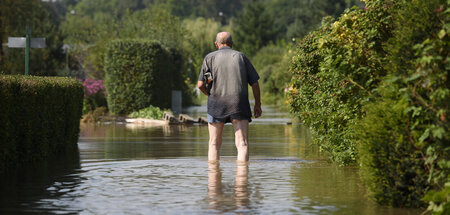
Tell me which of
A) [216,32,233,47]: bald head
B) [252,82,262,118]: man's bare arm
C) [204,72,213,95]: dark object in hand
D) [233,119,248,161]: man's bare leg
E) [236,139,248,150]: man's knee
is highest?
[216,32,233,47]: bald head

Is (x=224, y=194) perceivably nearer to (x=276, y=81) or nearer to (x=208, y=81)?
(x=208, y=81)

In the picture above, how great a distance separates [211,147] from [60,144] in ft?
11.6

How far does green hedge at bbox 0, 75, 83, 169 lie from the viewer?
11648mm

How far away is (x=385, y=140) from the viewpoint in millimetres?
7914

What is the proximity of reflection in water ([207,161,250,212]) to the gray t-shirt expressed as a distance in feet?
2.64

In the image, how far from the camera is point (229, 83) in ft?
39.3

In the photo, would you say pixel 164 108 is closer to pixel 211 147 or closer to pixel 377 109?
pixel 211 147

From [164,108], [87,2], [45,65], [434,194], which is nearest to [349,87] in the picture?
[434,194]

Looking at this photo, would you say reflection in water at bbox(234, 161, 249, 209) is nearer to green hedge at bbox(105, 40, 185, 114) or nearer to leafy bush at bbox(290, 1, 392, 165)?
leafy bush at bbox(290, 1, 392, 165)

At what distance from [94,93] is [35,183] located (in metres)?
24.6

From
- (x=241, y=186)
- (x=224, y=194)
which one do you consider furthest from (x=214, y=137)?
(x=224, y=194)

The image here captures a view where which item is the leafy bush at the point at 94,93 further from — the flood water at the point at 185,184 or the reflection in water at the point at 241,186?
the reflection in water at the point at 241,186

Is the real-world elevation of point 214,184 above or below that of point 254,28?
below

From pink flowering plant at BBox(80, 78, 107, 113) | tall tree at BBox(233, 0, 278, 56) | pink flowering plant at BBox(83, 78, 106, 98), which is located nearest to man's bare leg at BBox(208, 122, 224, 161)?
pink flowering plant at BBox(80, 78, 107, 113)
